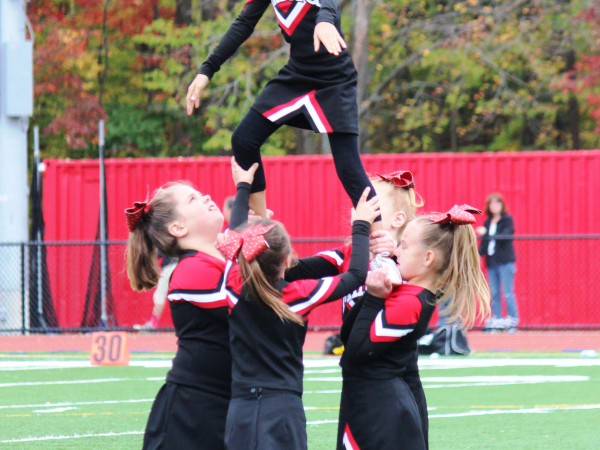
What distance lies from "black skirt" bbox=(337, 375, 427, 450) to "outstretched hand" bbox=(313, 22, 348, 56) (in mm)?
1267

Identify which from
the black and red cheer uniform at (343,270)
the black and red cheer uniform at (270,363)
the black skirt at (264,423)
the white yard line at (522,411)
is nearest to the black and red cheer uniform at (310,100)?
the black and red cheer uniform at (343,270)

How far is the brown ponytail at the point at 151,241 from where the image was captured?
365cm

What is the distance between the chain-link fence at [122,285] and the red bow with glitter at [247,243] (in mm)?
8139

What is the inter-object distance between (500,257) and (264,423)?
338 inches

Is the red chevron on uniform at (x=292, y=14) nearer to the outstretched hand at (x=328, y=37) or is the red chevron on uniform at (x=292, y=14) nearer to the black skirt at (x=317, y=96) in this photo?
the black skirt at (x=317, y=96)

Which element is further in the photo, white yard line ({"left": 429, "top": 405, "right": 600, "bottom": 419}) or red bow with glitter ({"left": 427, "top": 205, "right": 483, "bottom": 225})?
white yard line ({"left": 429, "top": 405, "right": 600, "bottom": 419})

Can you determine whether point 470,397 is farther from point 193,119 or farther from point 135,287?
point 193,119

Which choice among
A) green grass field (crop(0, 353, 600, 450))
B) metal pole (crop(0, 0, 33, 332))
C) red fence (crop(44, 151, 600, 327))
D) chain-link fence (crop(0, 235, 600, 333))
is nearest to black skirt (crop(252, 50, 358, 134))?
green grass field (crop(0, 353, 600, 450))

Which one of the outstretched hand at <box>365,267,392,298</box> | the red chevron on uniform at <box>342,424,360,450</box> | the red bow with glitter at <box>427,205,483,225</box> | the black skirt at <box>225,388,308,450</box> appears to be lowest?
the red chevron on uniform at <box>342,424,360,450</box>

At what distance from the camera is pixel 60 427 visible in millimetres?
5578

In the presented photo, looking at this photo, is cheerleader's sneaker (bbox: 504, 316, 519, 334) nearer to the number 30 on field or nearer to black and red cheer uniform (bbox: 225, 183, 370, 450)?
the number 30 on field

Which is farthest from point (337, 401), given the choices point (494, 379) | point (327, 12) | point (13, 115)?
point (13, 115)

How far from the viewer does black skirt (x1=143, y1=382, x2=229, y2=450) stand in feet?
11.2

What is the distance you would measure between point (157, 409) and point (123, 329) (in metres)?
8.49
